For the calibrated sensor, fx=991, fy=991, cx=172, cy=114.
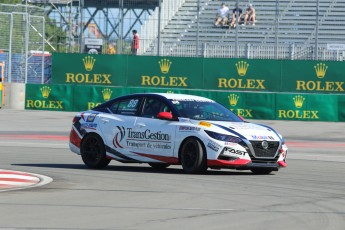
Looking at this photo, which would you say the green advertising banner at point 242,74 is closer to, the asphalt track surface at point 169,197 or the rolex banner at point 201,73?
the rolex banner at point 201,73

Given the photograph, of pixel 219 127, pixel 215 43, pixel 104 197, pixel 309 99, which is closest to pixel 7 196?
pixel 104 197

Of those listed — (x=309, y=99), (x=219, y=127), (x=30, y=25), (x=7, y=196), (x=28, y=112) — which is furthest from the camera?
(x=30, y=25)

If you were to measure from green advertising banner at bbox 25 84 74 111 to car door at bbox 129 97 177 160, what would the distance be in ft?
68.3

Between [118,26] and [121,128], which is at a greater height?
[118,26]

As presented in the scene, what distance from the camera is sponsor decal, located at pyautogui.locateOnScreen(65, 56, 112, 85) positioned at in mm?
38594

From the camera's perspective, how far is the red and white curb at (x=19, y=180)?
1320cm

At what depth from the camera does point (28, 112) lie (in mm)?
37188

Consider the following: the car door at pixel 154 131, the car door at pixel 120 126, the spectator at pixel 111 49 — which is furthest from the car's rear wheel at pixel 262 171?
the spectator at pixel 111 49

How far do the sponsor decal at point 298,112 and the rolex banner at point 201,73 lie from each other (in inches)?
69.1

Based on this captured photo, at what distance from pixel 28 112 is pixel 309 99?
10524mm

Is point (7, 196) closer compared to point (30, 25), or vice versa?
point (7, 196)

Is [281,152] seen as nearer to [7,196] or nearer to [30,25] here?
[7,196]

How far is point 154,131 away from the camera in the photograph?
16.3 m

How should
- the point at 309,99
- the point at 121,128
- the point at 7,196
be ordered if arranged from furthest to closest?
the point at 309,99
the point at 121,128
the point at 7,196
